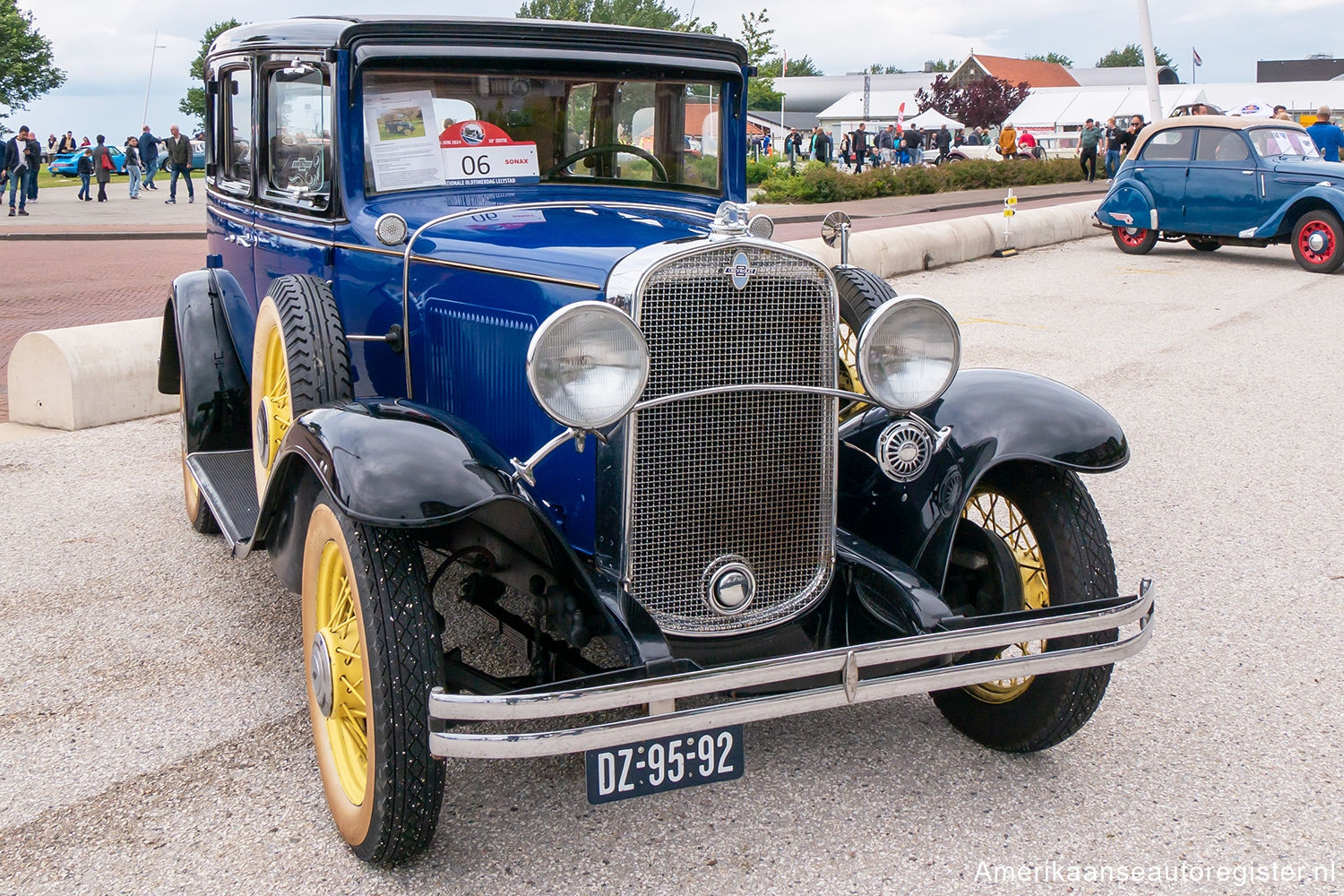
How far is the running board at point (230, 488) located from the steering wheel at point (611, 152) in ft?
4.85

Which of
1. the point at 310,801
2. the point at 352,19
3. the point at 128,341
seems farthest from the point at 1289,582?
the point at 128,341

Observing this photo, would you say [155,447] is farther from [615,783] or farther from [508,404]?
[615,783]

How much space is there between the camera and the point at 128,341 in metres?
6.65

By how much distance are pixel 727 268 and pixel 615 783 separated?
1.16 metres

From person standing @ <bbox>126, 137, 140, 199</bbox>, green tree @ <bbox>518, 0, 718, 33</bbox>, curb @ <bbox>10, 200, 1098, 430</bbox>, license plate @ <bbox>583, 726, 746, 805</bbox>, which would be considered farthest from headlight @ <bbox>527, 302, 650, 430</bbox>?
green tree @ <bbox>518, 0, 718, 33</bbox>

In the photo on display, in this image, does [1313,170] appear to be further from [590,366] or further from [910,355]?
[590,366]

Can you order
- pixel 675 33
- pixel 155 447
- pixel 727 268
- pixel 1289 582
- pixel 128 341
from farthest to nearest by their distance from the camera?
1. pixel 128 341
2. pixel 155 447
3. pixel 1289 582
4. pixel 675 33
5. pixel 727 268

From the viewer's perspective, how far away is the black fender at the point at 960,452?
118 inches

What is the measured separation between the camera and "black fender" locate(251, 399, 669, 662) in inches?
98.0

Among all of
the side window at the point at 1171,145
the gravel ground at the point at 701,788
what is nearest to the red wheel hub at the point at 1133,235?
the side window at the point at 1171,145

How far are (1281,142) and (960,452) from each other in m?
12.4

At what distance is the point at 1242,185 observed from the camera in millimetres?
13117

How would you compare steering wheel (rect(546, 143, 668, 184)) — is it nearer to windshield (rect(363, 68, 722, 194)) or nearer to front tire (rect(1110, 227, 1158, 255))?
windshield (rect(363, 68, 722, 194))

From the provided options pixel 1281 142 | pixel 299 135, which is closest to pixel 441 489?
pixel 299 135
